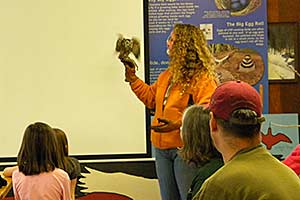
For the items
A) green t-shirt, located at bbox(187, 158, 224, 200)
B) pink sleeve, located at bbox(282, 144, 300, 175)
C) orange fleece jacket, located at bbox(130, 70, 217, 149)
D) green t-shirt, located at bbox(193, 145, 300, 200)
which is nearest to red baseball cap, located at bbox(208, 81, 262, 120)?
green t-shirt, located at bbox(193, 145, 300, 200)

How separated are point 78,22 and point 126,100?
0.67 metres

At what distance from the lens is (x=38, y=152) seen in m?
2.95

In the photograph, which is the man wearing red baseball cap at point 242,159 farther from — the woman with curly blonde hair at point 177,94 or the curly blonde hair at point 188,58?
the curly blonde hair at point 188,58

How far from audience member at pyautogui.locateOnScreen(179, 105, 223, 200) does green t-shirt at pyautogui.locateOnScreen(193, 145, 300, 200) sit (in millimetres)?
705

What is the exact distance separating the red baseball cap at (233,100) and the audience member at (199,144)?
681 millimetres

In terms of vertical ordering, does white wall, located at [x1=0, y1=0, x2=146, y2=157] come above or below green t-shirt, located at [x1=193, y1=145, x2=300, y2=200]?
above

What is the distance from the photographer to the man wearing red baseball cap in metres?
1.41

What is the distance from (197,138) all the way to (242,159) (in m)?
0.78

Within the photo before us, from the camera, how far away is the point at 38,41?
403cm

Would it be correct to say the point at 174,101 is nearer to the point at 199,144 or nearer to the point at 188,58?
the point at 188,58

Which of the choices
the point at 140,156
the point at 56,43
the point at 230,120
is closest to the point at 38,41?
the point at 56,43

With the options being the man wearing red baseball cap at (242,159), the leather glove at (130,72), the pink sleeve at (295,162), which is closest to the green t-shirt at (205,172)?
the pink sleeve at (295,162)

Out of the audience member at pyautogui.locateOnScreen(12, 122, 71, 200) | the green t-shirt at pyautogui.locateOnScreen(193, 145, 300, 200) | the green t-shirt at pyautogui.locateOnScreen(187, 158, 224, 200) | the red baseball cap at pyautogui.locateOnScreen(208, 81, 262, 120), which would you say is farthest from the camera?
the audience member at pyautogui.locateOnScreen(12, 122, 71, 200)

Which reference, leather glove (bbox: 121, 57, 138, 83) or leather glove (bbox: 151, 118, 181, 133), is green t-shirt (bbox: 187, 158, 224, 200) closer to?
leather glove (bbox: 151, 118, 181, 133)
